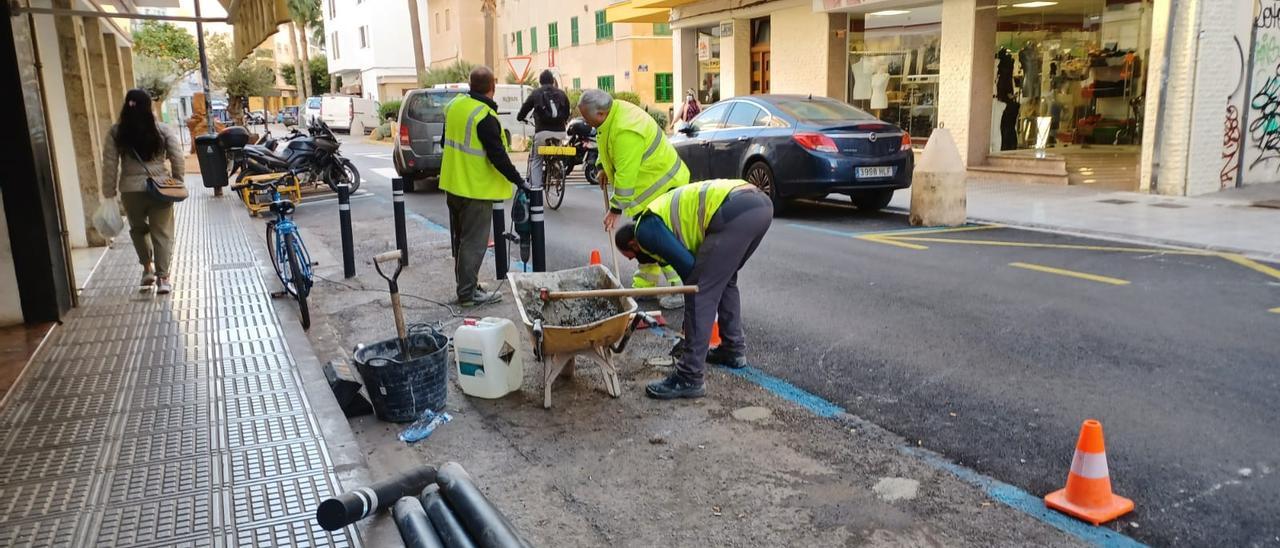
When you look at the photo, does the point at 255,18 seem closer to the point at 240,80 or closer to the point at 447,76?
the point at 447,76

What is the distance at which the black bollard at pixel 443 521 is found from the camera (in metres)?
3.15

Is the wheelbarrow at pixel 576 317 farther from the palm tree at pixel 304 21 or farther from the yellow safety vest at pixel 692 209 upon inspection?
the palm tree at pixel 304 21

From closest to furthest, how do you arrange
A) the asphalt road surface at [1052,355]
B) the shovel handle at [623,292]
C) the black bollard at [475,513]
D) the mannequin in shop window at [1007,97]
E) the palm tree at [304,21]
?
the black bollard at [475,513] < the asphalt road surface at [1052,355] < the shovel handle at [623,292] < the mannequin in shop window at [1007,97] < the palm tree at [304,21]

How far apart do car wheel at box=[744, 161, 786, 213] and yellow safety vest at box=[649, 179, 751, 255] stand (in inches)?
265

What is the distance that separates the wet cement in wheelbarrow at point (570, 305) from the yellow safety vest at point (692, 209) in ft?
2.12

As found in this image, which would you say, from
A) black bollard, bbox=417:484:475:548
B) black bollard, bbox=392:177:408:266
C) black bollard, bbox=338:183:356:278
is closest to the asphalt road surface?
black bollard, bbox=392:177:408:266

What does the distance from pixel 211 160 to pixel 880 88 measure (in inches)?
533

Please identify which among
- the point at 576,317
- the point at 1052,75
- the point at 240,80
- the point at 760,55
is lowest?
the point at 576,317

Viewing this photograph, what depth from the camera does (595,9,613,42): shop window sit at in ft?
115

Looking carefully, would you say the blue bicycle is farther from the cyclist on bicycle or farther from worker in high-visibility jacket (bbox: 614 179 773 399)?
the cyclist on bicycle

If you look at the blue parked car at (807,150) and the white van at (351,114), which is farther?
the white van at (351,114)

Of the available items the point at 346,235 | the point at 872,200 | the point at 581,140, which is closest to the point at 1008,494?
the point at 346,235

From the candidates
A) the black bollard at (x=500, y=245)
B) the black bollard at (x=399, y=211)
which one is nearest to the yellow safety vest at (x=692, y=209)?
the black bollard at (x=500, y=245)

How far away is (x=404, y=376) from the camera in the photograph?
459cm
